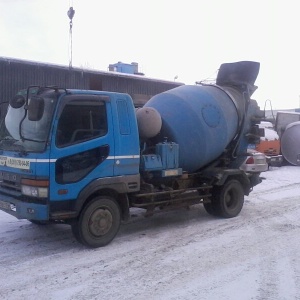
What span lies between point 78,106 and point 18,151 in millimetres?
1125

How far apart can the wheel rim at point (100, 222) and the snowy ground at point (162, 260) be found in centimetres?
30

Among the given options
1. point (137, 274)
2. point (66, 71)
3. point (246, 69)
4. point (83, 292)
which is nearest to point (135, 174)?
point (137, 274)

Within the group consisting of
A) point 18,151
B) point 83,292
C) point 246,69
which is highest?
point 246,69

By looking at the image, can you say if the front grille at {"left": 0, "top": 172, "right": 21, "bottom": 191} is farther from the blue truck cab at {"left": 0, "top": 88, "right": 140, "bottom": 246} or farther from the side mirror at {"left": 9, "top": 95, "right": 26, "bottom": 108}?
the side mirror at {"left": 9, "top": 95, "right": 26, "bottom": 108}

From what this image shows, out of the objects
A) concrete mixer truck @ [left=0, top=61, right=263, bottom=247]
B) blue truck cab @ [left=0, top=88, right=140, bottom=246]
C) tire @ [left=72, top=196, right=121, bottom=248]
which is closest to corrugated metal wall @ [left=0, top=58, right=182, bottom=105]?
concrete mixer truck @ [left=0, top=61, right=263, bottom=247]

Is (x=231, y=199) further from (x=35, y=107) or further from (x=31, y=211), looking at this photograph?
(x=35, y=107)

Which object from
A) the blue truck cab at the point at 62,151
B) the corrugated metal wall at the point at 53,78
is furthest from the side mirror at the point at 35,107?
the corrugated metal wall at the point at 53,78

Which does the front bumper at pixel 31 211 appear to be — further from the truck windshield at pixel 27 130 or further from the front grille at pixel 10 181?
the truck windshield at pixel 27 130

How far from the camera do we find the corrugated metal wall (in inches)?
759

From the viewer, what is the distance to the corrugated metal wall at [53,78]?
63.3 feet

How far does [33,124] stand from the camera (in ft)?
21.4

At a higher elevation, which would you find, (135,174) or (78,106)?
(78,106)

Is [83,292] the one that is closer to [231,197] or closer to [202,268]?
[202,268]

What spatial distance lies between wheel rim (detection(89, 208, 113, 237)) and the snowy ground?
297 millimetres
